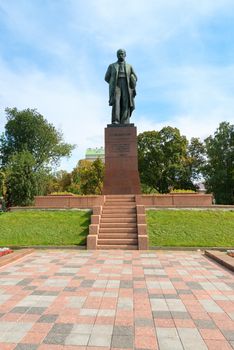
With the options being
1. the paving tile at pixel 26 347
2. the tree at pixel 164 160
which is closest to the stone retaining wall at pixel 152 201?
the paving tile at pixel 26 347

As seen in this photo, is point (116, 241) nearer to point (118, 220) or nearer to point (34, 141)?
point (118, 220)

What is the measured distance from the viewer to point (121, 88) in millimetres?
19609

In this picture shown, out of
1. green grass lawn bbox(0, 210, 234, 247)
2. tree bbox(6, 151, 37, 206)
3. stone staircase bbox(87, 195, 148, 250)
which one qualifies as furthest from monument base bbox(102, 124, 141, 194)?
tree bbox(6, 151, 37, 206)

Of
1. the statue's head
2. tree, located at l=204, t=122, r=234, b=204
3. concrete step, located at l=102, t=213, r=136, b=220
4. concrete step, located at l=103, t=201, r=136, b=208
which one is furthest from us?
tree, located at l=204, t=122, r=234, b=204

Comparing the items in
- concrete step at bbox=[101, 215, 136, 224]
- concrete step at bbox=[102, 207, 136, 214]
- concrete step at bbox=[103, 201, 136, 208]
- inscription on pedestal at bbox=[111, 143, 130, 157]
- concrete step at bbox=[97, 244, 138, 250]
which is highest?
inscription on pedestal at bbox=[111, 143, 130, 157]

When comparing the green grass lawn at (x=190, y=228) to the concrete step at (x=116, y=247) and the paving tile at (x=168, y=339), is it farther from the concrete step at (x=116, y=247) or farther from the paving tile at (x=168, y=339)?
the paving tile at (x=168, y=339)

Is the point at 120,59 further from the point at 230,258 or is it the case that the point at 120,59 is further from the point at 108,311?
the point at 108,311

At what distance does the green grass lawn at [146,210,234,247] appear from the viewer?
13055 millimetres

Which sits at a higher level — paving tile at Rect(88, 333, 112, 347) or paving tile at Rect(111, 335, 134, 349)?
paving tile at Rect(88, 333, 112, 347)

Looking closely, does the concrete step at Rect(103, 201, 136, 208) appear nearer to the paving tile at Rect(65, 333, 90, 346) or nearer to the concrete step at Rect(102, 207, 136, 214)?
the concrete step at Rect(102, 207, 136, 214)

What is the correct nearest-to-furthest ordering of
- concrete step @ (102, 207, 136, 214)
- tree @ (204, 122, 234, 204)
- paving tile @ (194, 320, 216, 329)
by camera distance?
paving tile @ (194, 320, 216, 329) → concrete step @ (102, 207, 136, 214) → tree @ (204, 122, 234, 204)

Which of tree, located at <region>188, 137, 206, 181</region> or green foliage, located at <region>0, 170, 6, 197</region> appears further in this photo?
tree, located at <region>188, 137, 206, 181</region>

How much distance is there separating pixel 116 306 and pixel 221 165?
1535 inches

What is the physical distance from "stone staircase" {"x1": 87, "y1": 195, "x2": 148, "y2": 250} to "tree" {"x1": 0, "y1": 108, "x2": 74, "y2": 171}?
31778 mm
